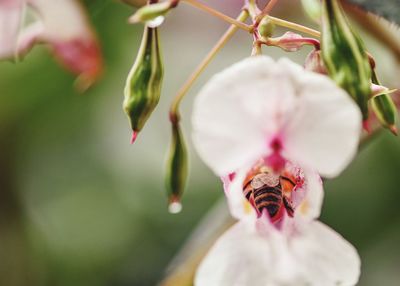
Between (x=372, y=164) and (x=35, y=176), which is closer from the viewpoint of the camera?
(x=372, y=164)

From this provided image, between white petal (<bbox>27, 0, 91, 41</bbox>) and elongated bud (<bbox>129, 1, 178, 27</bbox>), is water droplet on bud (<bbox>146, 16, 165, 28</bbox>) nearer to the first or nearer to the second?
elongated bud (<bbox>129, 1, 178, 27</bbox>)

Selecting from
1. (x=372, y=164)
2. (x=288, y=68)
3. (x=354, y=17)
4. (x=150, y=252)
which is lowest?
(x=150, y=252)

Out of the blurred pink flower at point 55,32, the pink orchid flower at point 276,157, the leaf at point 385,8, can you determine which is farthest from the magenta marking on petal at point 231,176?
the blurred pink flower at point 55,32

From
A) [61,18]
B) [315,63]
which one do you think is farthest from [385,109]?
[61,18]

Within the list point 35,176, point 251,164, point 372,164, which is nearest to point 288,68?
point 251,164

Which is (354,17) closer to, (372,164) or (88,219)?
(372,164)

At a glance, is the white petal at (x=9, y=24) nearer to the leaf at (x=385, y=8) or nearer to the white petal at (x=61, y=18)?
the white petal at (x=61, y=18)
